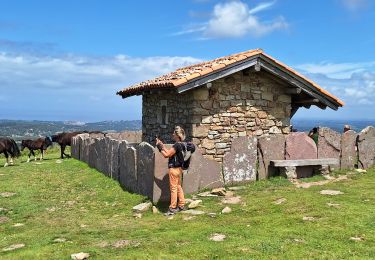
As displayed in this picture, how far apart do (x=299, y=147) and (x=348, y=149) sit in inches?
92.2

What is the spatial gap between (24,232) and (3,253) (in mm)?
1721

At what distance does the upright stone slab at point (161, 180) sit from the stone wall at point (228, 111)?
2380 millimetres

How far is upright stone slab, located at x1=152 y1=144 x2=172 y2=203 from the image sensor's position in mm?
11969

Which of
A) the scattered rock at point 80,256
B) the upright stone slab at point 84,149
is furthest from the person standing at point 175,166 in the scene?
the upright stone slab at point 84,149

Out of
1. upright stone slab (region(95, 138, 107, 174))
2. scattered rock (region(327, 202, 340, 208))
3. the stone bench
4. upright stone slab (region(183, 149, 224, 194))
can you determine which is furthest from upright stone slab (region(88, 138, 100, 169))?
scattered rock (region(327, 202, 340, 208))

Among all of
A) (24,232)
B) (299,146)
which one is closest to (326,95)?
(299,146)

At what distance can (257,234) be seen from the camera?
8.73 metres

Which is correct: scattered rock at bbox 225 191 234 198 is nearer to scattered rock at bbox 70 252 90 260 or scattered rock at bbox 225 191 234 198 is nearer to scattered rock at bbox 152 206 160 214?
scattered rock at bbox 152 206 160 214

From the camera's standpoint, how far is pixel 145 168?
504 inches

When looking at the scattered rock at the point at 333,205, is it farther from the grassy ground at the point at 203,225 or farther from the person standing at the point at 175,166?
the person standing at the point at 175,166

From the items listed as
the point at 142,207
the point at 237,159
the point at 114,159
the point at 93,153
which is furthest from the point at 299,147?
the point at 93,153

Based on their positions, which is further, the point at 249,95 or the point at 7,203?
the point at 249,95

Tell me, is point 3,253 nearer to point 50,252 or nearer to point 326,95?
point 50,252

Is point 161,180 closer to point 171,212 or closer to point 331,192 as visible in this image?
point 171,212
